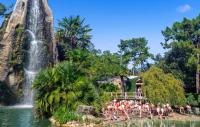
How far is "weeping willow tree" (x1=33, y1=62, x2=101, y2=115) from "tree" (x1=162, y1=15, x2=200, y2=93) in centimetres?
2386

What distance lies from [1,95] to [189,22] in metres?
28.7

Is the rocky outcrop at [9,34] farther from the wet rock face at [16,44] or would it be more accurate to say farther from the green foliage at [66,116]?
the green foliage at [66,116]

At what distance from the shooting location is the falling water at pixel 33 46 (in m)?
58.9

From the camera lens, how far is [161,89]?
125 feet

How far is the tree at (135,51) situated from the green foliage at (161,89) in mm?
45927

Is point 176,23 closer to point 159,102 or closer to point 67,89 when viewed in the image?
point 159,102

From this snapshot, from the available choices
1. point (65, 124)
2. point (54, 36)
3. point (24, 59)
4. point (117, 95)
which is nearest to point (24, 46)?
point (24, 59)

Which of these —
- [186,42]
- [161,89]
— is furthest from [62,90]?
[186,42]

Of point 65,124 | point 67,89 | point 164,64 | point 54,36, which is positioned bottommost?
point 65,124

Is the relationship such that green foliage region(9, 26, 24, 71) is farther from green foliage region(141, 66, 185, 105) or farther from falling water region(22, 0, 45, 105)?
green foliage region(141, 66, 185, 105)

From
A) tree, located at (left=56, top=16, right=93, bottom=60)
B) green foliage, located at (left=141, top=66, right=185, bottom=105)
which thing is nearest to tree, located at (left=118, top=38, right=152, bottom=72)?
tree, located at (left=56, top=16, right=93, bottom=60)

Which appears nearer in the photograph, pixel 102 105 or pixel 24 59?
pixel 102 105

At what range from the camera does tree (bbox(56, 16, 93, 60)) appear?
6838 centimetres

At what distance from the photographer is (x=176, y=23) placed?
192 ft
